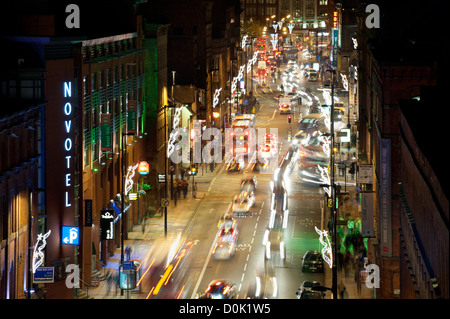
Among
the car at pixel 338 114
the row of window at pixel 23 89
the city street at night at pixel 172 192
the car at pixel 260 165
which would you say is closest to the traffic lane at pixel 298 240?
the city street at night at pixel 172 192

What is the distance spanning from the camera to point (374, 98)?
75.4 metres

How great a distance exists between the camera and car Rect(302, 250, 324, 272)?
65.0 m

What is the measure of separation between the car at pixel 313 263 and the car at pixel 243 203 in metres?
21.5

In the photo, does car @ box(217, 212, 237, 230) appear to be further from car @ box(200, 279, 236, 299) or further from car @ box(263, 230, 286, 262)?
car @ box(200, 279, 236, 299)

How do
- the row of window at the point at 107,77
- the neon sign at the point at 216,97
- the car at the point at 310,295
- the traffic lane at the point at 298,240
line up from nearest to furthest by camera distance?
1. the car at the point at 310,295
2. the traffic lane at the point at 298,240
3. the row of window at the point at 107,77
4. the neon sign at the point at 216,97

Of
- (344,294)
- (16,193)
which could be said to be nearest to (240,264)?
(344,294)

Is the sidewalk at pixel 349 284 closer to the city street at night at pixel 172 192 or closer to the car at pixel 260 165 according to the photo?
the city street at night at pixel 172 192

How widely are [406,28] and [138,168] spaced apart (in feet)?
81.8

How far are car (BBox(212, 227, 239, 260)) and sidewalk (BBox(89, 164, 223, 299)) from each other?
333cm

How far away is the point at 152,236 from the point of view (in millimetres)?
76750

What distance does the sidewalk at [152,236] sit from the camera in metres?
61.6

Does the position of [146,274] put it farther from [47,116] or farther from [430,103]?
[430,103]

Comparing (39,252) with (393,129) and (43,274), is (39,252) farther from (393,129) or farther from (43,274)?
(393,129)

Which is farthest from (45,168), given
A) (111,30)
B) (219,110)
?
(219,110)
